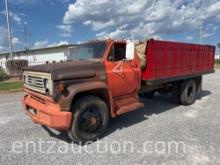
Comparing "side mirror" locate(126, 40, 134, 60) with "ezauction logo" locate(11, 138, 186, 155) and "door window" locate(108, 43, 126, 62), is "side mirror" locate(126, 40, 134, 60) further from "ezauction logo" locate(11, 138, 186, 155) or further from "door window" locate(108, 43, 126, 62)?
"ezauction logo" locate(11, 138, 186, 155)

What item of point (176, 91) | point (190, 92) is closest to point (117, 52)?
point (176, 91)

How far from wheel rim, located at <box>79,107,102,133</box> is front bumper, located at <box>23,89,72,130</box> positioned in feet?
1.52

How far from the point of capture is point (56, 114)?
4.23 metres

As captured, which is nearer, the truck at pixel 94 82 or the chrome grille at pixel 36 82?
the truck at pixel 94 82

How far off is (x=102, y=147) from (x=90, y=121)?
618 millimetres

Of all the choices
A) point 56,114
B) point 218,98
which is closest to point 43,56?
point 218,98

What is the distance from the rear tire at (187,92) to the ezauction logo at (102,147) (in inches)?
134

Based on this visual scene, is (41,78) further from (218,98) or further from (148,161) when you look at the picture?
(218,98)

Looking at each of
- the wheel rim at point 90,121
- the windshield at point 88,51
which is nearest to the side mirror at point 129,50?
the windshield at point 88,51

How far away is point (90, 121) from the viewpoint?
188 inches

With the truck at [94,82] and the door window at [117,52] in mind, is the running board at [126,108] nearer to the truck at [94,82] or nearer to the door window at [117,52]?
the truck at [94,82]

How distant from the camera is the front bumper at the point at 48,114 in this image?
4215 mm

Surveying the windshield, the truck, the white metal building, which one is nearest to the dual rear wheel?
the truck

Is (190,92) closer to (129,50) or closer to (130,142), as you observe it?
(129,50)
